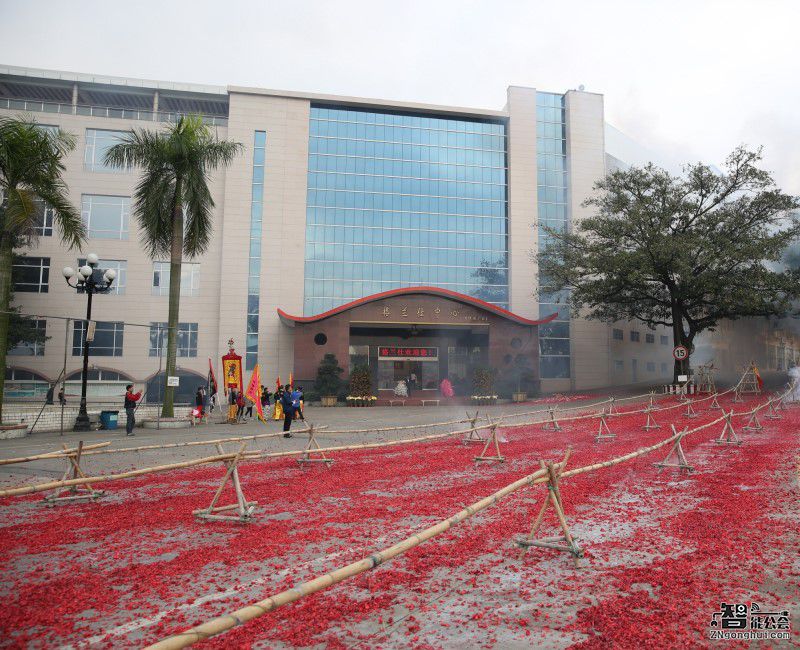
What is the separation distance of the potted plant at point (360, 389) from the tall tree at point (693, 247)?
1483cm

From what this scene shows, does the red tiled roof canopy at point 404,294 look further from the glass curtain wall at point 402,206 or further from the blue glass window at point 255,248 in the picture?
the glass curtain wall at point 402,206

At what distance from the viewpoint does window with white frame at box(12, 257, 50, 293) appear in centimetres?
4081

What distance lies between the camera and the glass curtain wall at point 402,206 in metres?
45.4

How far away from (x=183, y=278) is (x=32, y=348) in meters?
11.9

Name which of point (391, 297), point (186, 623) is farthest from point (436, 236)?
point (186, 623)

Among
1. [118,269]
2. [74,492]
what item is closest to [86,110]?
[118,269]

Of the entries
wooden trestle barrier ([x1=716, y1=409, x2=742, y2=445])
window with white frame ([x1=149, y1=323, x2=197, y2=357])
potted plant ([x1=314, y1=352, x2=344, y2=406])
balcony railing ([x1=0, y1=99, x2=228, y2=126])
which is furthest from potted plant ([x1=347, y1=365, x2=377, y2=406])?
balcony railing ([x1=0, y1=99, x2=228, y2=126])

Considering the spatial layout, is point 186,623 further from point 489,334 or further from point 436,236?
point 436,236

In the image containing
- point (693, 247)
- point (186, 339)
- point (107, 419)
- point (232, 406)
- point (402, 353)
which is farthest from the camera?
point (186, 339)

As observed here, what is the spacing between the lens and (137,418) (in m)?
23.9

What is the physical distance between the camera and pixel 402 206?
47031 millimetres

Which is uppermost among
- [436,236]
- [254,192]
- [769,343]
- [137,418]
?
[254,192]

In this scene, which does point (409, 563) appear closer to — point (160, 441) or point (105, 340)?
point (160, 441)

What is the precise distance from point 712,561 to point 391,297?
31.9m
